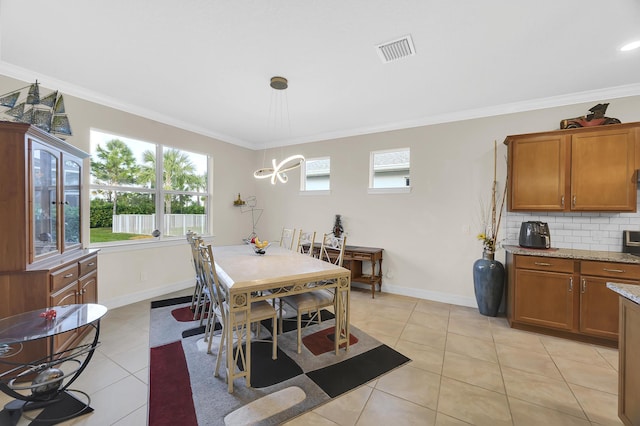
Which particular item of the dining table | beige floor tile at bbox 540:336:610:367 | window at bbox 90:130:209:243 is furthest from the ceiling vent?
window at bbox 90:130:209:243

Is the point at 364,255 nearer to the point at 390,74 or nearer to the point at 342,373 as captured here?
the point at 342,373

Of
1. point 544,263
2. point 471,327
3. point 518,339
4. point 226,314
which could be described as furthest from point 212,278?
point 544,263

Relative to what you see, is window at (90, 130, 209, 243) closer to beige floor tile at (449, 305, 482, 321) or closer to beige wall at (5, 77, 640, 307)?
beige wall at (5, 77, 640, 307)

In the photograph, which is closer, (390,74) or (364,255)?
(390,74)

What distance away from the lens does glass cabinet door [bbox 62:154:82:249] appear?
267cm

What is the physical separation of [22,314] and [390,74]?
3.77m

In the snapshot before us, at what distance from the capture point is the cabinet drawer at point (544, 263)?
9.05 ft

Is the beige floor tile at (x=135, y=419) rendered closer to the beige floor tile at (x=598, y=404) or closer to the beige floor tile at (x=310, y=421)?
the beige floor tile at (x=310, y=421)

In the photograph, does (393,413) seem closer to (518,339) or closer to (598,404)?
(598,404)

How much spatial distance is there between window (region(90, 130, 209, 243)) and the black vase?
15.1ft

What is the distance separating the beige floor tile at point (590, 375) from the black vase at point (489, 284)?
0.96 m

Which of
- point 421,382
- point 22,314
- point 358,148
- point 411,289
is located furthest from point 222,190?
point 421,382

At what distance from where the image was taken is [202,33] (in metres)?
2.13

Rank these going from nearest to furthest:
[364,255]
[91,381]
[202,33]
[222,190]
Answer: [91,381] → [202,33] → [364,255] → [222,190]
